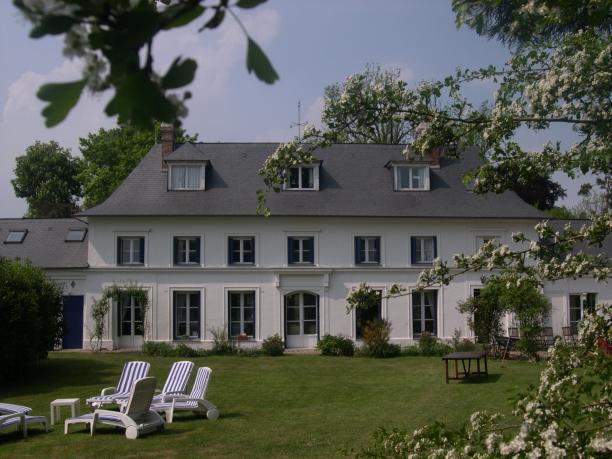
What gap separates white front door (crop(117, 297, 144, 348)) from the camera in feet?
93.3

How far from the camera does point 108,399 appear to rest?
13672mm

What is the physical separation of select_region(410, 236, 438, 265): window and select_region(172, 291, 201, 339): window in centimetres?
870

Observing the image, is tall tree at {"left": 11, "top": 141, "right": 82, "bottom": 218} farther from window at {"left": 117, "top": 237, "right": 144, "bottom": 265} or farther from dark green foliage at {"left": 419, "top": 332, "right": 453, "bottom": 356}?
dark green foliage at {"left": 419, "top": 332, "right": 453, "bottom": 356}

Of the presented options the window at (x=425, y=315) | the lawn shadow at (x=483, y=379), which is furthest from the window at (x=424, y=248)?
the lawn shadow at (x=483, y=379)

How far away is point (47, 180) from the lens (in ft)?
176

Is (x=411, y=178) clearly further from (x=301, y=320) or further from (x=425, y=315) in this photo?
(x=301, y=320)

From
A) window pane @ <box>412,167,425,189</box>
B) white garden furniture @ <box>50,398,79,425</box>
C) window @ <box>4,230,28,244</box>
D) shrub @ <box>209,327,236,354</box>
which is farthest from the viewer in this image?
window @ <box>4,230,28,244</box>

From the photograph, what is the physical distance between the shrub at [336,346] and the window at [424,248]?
4.57 m

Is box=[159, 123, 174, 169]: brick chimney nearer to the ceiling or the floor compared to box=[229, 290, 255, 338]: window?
nearer to the ceiling

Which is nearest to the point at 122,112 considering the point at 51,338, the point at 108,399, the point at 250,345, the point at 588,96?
the point at 588,96

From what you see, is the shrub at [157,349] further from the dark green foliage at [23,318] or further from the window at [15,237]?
the window at [15,237]

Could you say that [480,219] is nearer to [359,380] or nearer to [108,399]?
[359,380]

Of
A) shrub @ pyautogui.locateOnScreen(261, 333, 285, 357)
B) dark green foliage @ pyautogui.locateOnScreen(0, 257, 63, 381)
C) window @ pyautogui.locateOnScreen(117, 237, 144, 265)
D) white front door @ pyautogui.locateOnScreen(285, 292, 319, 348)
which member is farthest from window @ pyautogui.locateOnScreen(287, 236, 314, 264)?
dark green foliage @ pyautogui.locateOnScreen(0, 257, 63, 381)

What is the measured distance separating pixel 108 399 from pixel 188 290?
48.8ft
